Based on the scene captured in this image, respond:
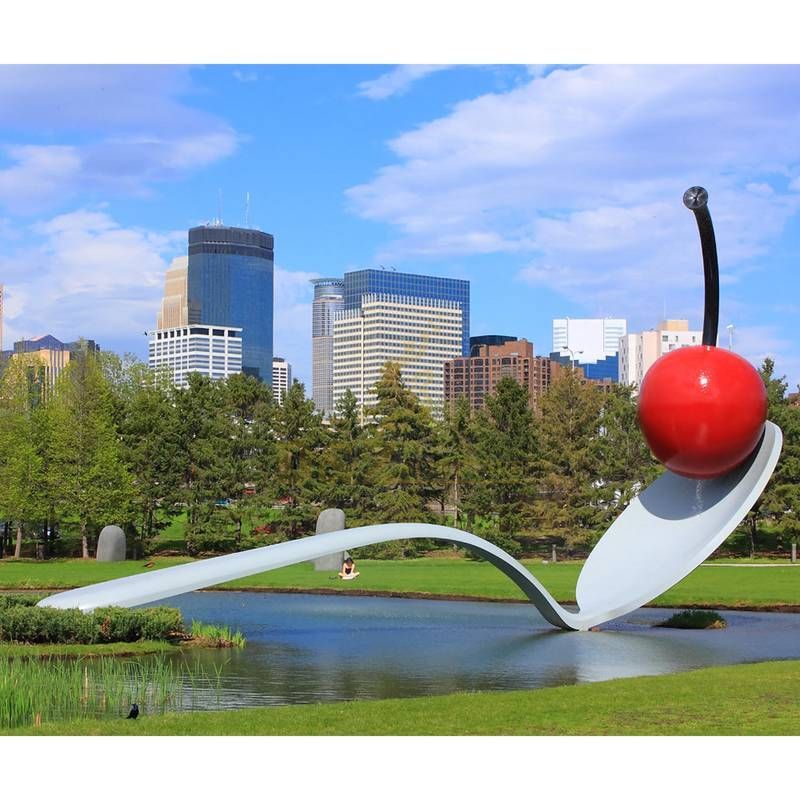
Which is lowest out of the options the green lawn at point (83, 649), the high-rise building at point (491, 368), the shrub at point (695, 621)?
the shrub at point (695, 621)

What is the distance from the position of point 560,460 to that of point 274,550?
910 inches

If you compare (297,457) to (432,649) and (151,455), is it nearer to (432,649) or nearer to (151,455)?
(151,455)

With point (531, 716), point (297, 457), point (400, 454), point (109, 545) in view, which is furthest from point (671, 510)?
point (297, 457)

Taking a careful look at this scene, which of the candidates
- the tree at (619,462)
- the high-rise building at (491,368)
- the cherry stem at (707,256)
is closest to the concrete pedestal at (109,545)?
the tree at (619,462)

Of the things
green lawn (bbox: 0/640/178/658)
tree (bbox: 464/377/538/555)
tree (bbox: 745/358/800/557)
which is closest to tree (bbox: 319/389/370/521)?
tree (bbox: 464/377/538/555)

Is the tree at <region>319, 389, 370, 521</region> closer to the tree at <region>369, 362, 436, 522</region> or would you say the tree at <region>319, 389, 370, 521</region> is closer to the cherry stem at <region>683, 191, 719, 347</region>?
the tree at <region>369, 362, 436, 522</region>

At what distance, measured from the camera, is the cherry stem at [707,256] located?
50.1ft

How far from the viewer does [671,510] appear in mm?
17062

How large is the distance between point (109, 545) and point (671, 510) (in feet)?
65.7

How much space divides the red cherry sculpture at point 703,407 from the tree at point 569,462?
19870 millimetres

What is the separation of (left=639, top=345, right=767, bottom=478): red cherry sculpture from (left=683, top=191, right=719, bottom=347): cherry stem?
1.98 feet

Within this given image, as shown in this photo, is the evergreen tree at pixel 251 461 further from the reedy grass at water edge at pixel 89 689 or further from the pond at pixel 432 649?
the reedy grass at water edge at pixel 89 689

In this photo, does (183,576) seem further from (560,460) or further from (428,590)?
(560,460)

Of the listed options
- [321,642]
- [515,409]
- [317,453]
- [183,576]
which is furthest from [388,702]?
[317,453]
